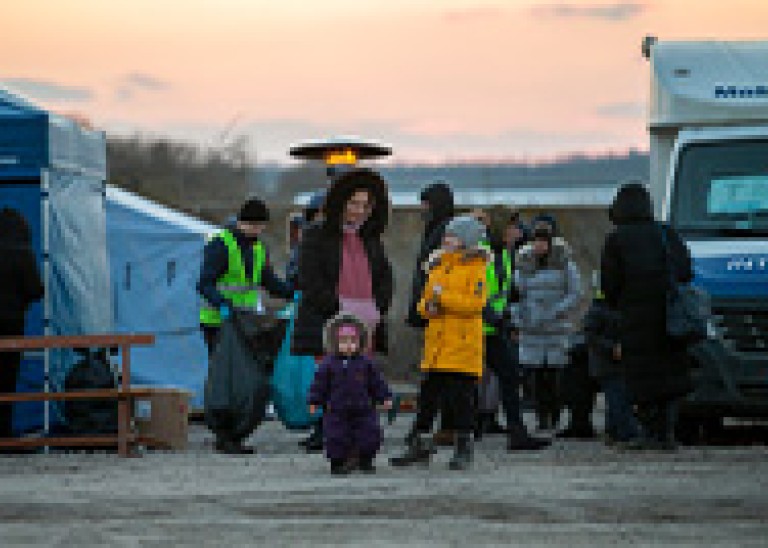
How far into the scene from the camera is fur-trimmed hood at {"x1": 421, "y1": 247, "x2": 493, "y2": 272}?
14.1 meters

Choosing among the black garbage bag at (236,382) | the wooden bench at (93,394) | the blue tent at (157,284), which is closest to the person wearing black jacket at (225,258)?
the black garbage bag at (236,382)

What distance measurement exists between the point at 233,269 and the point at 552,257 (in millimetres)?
3307

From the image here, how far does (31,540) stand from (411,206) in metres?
20.4

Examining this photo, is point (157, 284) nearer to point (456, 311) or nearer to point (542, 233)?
point (542, 233)

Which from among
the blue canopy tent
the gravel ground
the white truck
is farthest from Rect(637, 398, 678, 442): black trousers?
the blue canopy tent

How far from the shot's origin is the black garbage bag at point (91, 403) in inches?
662

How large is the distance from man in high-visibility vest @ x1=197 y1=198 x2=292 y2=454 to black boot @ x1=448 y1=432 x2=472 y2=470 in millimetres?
2619

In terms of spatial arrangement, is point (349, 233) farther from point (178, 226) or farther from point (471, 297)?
point (178, 226)

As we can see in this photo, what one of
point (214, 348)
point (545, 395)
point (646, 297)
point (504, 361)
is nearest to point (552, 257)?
point (545, 395)

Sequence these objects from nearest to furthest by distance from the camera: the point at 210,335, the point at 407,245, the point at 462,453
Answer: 1. the point at 462,453
2. the point at 210,335
3. the point at 407,245

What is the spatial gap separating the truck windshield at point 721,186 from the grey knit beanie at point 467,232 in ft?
11.6

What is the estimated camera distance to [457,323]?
46.4 ft

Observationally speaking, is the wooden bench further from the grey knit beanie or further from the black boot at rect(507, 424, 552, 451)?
the grey knit beanie

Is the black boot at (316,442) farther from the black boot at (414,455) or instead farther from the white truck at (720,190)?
the white truck at (720,190)
